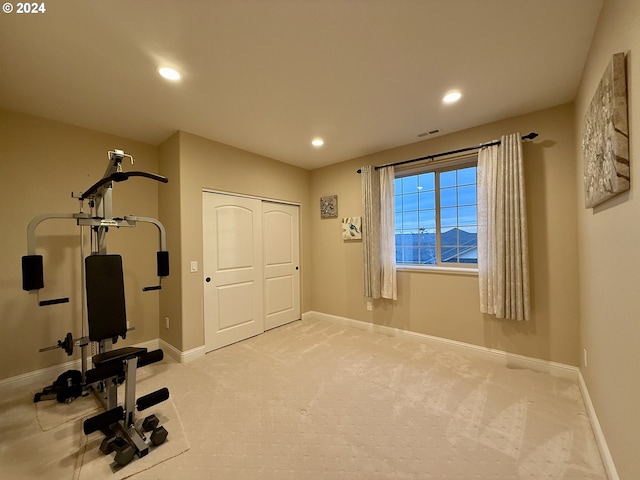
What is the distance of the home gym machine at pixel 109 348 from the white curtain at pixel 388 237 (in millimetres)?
2562

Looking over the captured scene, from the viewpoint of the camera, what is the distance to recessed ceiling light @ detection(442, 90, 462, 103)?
224cm

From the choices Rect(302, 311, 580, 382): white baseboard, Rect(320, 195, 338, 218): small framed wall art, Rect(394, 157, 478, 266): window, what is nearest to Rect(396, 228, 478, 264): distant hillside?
Rect(394, 157, 478, 266): window

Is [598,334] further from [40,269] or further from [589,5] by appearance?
[40,269]

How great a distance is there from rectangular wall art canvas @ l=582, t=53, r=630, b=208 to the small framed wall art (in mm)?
2880

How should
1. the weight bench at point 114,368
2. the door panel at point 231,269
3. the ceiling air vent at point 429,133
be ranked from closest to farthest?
1. the weight bench at point 114,368
2. the ceiling air vent at point 429,133
3. the door panel at point 231,269

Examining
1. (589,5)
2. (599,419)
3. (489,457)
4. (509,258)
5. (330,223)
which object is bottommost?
(489,457)

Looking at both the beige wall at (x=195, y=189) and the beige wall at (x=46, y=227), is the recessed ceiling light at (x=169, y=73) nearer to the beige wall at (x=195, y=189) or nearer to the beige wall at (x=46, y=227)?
the beige wall at (x=195, y=189)

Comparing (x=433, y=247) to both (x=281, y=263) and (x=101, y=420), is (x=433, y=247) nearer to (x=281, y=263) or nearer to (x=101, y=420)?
(x=281, y=263)

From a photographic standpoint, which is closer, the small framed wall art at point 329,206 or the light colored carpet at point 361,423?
the light colored carpet at point 361,423

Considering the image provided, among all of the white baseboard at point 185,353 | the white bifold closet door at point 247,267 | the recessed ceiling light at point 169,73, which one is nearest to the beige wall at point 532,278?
the white bifold closet door at point 247,267

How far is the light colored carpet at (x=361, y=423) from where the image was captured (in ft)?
4.89

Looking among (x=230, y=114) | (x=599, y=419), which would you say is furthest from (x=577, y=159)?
(x=230, y=114)

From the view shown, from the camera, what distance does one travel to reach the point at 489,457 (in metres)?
1.55

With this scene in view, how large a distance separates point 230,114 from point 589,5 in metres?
2.63
